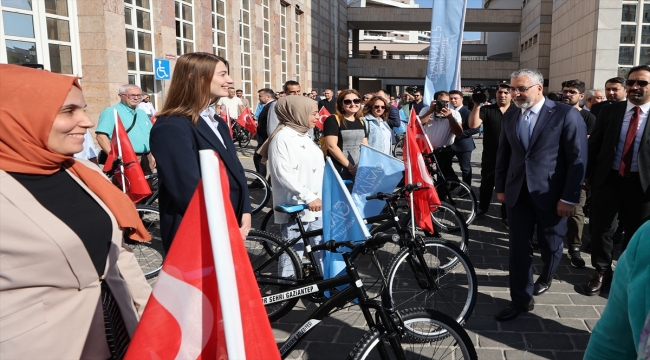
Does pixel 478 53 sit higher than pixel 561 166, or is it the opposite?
pixel 478 53

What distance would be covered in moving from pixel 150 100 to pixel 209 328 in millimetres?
15271

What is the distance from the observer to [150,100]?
15.6 m

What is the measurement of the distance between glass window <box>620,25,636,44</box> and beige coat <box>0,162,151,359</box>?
20.6 metres

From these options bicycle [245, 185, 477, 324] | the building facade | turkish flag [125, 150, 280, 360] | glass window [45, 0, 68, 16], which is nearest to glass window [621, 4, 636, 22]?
the building facade

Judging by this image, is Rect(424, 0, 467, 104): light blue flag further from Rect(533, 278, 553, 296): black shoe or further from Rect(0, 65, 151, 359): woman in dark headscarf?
Rect(0, 65, 151, 359): woman in dark headscarf

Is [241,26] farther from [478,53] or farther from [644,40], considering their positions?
[478,53]

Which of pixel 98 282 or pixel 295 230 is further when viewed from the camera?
pixel 295 230

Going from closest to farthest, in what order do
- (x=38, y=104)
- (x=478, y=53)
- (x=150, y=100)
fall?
(x=38, y=104)
(x=150, y=100)
(x=478, y=53)

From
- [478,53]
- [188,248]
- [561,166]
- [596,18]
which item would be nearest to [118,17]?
[561,166]

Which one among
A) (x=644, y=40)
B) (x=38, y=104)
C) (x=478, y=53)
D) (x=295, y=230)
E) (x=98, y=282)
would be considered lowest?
(x=295, y=230)

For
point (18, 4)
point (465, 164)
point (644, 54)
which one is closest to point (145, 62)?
point (18, 4)

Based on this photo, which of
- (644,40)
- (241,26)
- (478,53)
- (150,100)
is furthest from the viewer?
(478,53)

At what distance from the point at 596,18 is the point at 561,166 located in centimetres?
1783

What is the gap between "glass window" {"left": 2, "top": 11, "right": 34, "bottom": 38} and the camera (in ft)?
34.7
